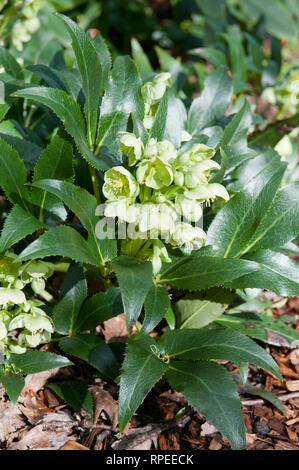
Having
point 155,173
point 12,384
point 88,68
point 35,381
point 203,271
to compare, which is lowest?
point 35,381

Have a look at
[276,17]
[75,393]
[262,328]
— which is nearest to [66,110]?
[75,393]

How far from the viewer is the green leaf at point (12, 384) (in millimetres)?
1219

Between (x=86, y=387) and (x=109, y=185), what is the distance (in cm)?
56

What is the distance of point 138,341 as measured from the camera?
1256mm

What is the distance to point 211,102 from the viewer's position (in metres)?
1.75

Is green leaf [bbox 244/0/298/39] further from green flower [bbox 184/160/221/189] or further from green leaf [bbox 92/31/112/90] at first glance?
green flower [bbox 184/160/221/189]

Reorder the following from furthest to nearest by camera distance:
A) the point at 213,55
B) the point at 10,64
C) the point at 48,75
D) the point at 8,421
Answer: the point at 213,55
the point at 10,64
the point at 48,75
the point at 8,421

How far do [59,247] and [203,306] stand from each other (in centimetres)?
49

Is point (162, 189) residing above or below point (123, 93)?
below

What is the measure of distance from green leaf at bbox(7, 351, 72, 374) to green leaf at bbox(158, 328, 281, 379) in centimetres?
25

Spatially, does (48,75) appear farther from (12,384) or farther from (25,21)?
(12,384)

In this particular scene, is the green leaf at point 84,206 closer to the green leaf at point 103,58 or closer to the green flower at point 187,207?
the green flower at point 187,207

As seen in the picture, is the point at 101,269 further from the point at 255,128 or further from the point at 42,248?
the point at 255,128
